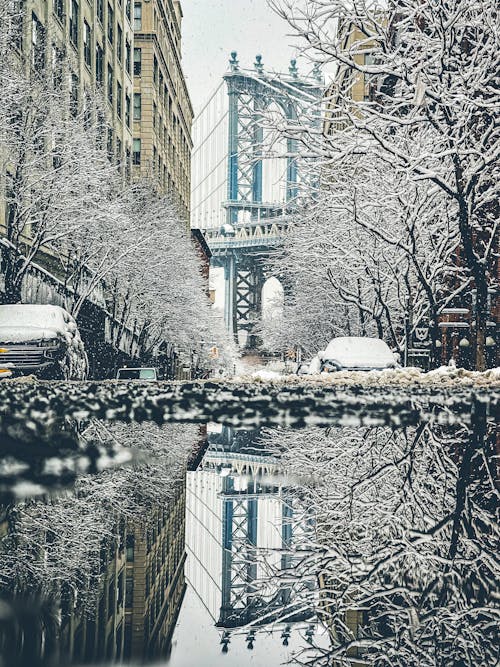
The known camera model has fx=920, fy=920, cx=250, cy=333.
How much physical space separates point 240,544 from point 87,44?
40957 millimetres

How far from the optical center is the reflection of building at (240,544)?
2.28 meters

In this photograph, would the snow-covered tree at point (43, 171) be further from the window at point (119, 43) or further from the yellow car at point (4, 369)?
the window at point (119, 43)

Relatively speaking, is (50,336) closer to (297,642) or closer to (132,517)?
(132,517)

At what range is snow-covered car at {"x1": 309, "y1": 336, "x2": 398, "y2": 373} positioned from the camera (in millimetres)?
20734

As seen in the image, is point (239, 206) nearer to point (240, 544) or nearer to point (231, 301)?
point (231, 301)

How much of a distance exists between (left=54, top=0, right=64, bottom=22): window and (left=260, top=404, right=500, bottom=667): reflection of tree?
31.7 metres

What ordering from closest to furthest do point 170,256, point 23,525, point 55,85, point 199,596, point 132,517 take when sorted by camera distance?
Answer: point 199,596, point 23,525, point 132,517, point 55,85, point 170,256

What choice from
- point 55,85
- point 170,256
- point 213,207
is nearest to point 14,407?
point 55,85

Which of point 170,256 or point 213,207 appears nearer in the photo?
point 170,256

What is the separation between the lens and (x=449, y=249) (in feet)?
75.8

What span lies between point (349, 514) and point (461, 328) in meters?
27.5

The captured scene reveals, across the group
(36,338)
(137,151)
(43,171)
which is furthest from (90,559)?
(137,151)

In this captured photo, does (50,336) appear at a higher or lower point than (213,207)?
lower

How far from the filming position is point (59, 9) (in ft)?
114
